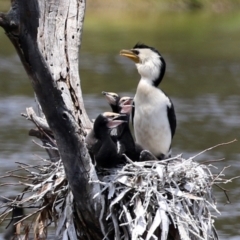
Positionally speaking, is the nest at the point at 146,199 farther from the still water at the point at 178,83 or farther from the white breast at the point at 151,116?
the still water at the point at 178,83

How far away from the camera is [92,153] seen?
7.14 m

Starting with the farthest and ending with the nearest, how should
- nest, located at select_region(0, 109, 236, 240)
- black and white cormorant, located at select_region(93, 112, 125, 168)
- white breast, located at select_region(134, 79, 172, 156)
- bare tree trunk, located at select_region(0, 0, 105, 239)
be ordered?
white breast, located at select_region(134, 79, 172, 156)
black and white cormorant, located at select_region(93, 112, 125, 168)
nest, located at select_region(0, 109, 236, 240)
bare tree trunk, located at select_region(0, 0, 105, 239)

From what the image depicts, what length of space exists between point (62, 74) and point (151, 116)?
35.2 inches

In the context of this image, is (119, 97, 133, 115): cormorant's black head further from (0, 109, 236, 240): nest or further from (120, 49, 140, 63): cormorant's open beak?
(0, 109, 236, 240): nest

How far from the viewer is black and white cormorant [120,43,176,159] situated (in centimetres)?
775

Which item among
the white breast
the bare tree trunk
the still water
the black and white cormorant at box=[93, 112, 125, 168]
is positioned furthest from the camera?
the still water

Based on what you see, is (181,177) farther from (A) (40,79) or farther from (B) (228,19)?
(B) (228,19)

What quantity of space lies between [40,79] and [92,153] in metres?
1.11

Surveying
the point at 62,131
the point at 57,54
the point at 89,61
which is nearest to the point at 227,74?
the point at 89,61

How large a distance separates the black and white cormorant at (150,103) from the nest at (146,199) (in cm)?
70

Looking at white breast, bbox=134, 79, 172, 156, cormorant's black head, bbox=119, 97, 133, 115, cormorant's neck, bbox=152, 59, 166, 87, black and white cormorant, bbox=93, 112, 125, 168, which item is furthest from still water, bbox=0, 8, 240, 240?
black and white cormorant, bbox=93, 112, 125, 168

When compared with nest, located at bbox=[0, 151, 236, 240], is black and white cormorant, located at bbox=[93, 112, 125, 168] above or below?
above

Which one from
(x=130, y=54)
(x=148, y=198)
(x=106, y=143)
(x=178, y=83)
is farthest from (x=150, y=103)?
(x=178, y=83)

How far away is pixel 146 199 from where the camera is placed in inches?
265
